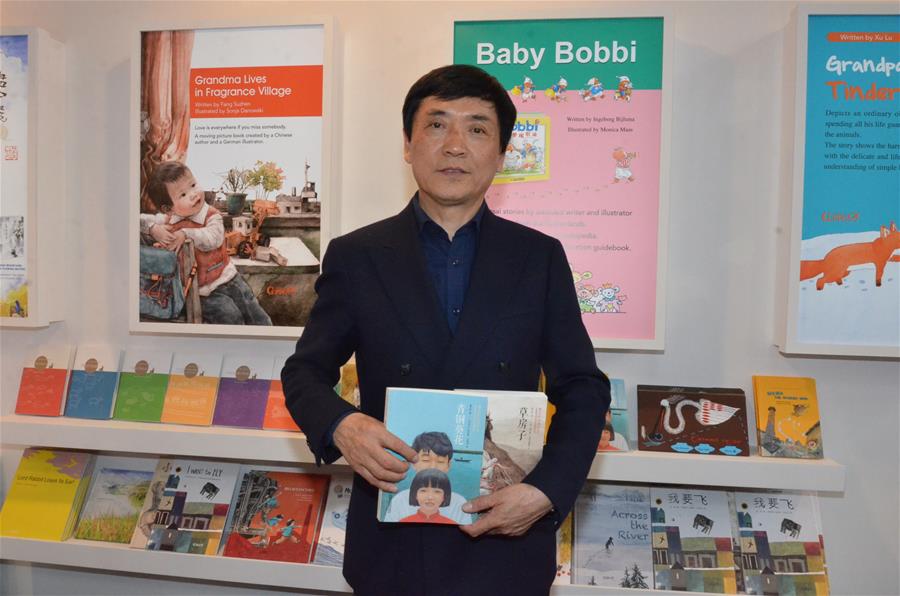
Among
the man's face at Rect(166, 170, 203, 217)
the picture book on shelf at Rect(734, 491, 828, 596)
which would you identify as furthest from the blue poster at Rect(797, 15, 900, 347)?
the man's face at Rect(166, 170, 203, 217)

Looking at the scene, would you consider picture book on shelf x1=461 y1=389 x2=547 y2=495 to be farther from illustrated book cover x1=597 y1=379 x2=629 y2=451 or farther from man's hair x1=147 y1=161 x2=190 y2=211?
man's hair x1=147 y1=161 x2=190 y2=211

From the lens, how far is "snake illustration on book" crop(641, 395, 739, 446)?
239cm

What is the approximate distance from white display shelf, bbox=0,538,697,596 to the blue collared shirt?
130cm

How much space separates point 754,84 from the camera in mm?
2457

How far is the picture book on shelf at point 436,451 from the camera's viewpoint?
1.25 metres

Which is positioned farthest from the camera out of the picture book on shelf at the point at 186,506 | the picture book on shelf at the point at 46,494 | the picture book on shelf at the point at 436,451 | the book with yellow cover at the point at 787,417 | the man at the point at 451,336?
the picture book on shelf at the point at 46,494

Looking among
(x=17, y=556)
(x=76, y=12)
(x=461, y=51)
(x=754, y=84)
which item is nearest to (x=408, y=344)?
(x=461, y=51)

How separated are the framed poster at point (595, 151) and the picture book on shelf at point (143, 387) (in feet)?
4.66

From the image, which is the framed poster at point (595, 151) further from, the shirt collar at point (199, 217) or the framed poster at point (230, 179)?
the shirt collar at point (199, 217)

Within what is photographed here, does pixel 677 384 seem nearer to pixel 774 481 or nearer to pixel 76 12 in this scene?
pixel 774 481

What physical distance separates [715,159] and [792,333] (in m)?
0.63

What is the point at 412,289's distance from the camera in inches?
56.9

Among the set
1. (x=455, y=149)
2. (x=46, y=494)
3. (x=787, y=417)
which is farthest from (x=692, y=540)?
(x=46, y=494)

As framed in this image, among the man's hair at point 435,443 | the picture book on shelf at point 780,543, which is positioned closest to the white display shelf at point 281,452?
the picture book on shelf at point 780,543
